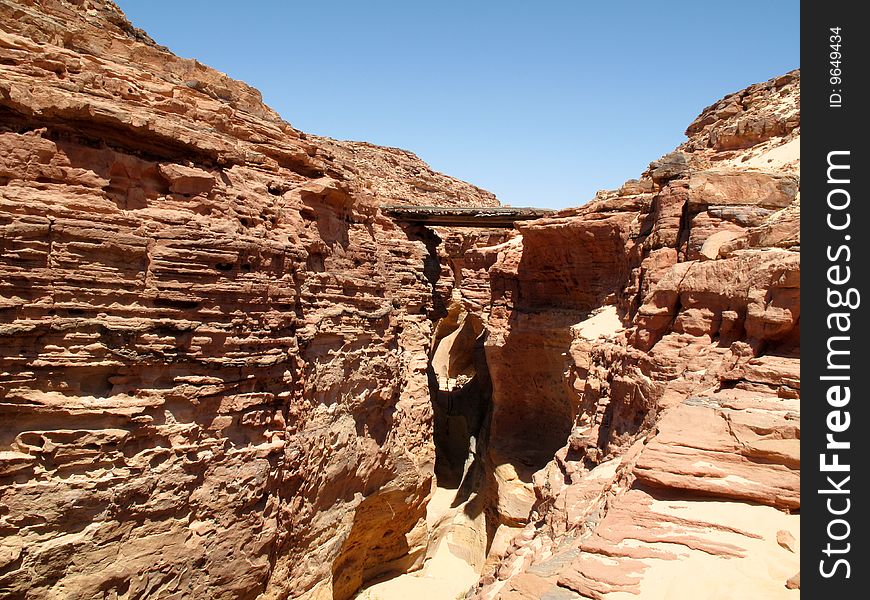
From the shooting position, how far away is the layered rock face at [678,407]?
4.33m

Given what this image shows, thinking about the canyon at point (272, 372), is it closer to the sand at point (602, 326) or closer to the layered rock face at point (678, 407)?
the layered rock face at point (678, 407)

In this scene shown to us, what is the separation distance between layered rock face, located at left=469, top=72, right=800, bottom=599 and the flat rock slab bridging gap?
4.62 m

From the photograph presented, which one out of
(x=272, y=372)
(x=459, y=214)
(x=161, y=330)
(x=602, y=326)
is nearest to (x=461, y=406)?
(x=459, y=214)

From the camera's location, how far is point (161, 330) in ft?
22.4

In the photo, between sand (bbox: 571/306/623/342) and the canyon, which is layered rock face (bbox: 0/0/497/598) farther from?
sand (bbox: 571/306/623/342)

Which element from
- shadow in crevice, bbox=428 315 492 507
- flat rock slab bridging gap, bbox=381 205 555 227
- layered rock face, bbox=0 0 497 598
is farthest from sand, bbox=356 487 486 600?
flat rock slab bridging gap, bbox=381 205 555 227

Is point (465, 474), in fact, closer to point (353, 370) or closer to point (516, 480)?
point (516, 480)

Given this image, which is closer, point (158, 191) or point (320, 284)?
point (158, 191)

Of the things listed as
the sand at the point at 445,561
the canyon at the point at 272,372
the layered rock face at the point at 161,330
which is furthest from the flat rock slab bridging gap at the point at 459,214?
the sand at the point at 445,561

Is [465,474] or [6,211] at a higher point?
[6,211]

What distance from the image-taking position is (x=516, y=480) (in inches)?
620

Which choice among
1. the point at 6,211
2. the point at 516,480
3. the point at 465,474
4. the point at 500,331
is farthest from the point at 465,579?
the point at 6,211

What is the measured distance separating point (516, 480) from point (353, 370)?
7849 millimetres

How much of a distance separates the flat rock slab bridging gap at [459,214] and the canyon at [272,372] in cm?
758
